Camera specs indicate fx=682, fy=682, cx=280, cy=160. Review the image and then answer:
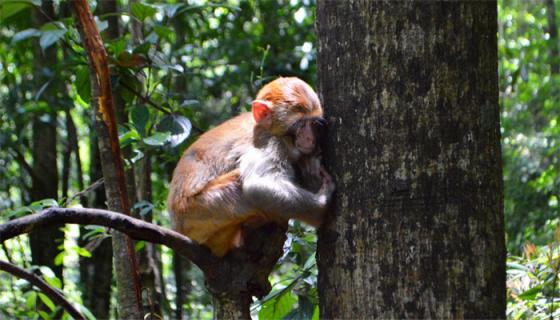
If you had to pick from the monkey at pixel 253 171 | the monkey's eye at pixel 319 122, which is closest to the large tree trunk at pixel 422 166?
the monkey's eye at pixel 319 122

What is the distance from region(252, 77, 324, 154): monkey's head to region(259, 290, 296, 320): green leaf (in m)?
0.89

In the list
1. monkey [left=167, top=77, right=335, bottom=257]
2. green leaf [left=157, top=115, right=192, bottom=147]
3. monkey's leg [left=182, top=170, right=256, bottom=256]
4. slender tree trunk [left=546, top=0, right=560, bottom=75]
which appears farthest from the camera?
slender tree trunk [left=546, top=0, right=560, bottom=75]

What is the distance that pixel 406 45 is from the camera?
2453mm

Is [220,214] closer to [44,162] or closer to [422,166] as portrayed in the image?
[422,166]

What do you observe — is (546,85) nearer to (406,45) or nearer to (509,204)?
(509,204)

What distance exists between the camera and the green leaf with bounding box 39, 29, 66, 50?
13.2 ft

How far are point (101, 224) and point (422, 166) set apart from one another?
1186 mm

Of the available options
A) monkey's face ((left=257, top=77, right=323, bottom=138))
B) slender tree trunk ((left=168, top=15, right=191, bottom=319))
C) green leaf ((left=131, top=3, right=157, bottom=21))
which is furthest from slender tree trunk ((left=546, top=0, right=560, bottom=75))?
monkey's face ((left=257, top=77, right=323, bottom=138))

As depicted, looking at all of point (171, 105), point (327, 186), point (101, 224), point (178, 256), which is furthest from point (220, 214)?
point (178, 256)

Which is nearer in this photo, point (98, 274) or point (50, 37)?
point (50, 37)

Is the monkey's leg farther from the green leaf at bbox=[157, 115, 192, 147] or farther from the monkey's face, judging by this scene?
the green leaf at bbox=[157, 115, 192, 147]

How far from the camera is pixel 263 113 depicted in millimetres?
3518

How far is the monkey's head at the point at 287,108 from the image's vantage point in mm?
3293

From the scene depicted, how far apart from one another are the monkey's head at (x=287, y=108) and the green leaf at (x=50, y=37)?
135 cm
